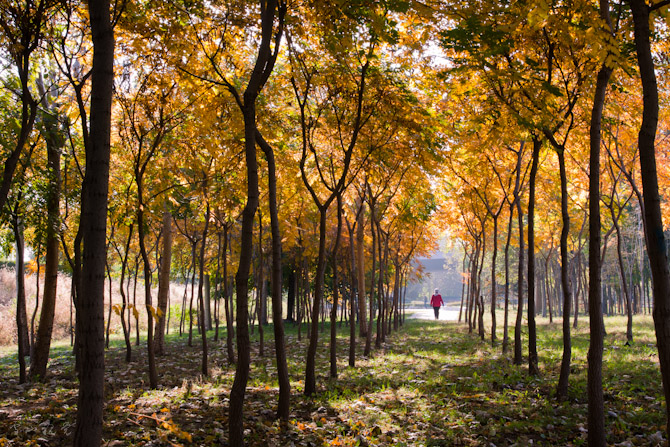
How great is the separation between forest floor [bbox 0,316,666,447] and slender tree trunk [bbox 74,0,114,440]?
390mm

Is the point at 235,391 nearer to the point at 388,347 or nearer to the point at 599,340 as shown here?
the point at 599,340

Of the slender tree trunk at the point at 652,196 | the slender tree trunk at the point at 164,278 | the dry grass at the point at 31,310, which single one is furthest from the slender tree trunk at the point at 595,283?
the dry grass at the point at 31,310

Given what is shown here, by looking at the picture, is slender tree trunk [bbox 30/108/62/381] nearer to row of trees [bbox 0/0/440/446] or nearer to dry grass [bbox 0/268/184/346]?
row of trees [bbox 0/0/440/446]

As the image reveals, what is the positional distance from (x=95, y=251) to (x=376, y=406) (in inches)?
195

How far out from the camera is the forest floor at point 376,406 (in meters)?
5.23

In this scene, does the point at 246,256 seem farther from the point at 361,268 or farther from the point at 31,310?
the point at 31,310

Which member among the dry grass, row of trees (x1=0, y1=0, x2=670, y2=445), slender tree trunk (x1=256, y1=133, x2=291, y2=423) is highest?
row of trees (x1=0, y1=0, x2=670, y2=445)

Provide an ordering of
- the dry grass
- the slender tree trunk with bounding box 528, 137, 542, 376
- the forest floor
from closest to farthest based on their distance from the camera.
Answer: the forest floor → the slender tree trunk with bounding box 528, 137, 542, 376 → the dry grass

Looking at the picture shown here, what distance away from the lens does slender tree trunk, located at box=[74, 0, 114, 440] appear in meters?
2.97

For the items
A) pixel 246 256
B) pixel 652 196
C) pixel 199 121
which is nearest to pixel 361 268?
pixel 199 121

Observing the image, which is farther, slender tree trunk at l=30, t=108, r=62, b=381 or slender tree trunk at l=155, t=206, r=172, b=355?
slender tree trunk at l=155, t=206, r=172, b=355

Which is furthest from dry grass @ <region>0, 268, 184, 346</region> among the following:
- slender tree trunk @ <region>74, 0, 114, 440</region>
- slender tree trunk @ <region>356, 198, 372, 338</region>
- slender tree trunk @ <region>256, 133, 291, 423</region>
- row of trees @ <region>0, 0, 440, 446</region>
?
slender tree trunk @ <region>74, 0, 114, 440</region>

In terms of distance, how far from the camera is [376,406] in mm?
6762

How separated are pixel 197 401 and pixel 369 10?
18.6ft
